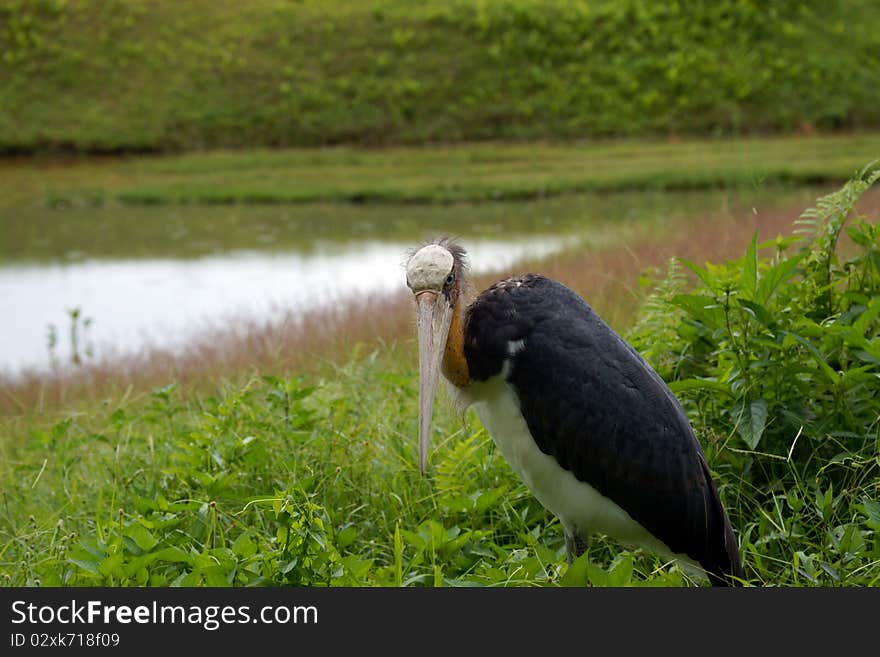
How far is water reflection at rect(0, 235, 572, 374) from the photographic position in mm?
9859

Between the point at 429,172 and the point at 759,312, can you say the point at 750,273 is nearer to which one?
the point at 759,312

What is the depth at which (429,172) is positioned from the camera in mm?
20641

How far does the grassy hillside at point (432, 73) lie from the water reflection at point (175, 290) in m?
10.9

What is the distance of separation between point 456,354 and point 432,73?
75.6ft

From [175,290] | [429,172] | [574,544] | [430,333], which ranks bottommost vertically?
[175,290]

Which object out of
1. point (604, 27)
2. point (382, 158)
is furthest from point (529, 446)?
point (604, 27)

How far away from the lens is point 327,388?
490 centimetres

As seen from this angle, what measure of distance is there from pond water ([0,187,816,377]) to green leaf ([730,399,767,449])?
5696 millimetres

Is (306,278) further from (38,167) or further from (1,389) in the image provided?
(38,167)

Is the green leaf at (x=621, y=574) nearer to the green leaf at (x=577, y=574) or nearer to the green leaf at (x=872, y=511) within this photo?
the green leaf at (x=577, y=574)

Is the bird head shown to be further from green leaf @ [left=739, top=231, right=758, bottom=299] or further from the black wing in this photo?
green leaf @ [left=739, top=231, right=758, bottom=299]

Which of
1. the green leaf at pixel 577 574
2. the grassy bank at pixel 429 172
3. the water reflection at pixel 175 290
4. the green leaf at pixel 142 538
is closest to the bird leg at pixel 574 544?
the green leaf at pixel 577 574

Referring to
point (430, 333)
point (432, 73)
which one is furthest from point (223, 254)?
point (432, 73)

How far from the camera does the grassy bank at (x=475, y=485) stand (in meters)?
2.89
